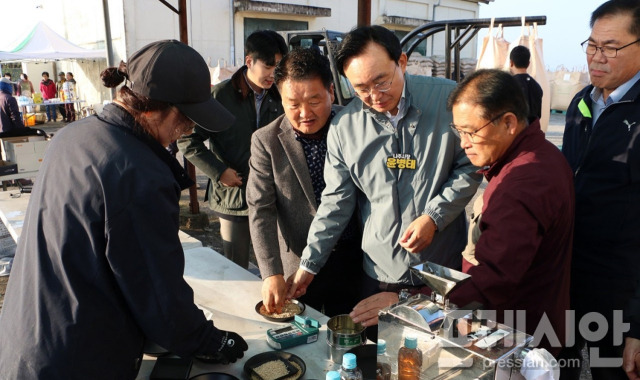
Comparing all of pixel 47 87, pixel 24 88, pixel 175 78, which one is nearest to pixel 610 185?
pixel 175 78

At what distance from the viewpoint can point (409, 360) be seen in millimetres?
1175

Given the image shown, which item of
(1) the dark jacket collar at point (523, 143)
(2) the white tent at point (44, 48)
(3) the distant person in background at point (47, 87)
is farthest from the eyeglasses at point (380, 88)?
(3) the distant person in background at point (47, 87)

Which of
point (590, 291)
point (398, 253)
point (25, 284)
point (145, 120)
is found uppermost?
point (145, 120)

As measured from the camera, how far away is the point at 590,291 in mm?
1761

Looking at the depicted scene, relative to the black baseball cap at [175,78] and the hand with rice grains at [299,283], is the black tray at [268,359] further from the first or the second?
the black baseball cap at [175,78]

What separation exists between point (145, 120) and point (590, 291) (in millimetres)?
1599

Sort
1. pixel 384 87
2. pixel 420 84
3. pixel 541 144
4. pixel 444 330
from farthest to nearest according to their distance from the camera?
1. pixel 420 84
2. pixel 384 87
3. pixel 541 144
4. pixel 444 330

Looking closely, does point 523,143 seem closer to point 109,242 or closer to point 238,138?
point 109,242

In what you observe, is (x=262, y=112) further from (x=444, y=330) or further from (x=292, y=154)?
(x=444, y=330)

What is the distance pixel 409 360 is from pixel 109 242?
76 centimetres

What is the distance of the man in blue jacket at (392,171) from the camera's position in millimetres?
1721

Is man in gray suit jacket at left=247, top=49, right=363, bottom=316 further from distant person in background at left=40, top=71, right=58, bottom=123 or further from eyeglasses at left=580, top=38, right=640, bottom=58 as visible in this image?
distant person in background at left=40, top=71, right=58, bottom=123

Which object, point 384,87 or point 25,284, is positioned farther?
point 384,87

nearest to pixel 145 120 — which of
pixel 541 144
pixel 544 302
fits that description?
pixel 541 144
